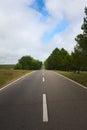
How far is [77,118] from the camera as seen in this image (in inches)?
259

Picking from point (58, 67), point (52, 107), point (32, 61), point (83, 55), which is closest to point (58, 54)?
point (58, 67)

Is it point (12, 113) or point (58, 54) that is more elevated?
point (58, 54)

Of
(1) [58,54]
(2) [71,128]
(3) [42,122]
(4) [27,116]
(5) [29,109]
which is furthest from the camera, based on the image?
(1) [58,54]

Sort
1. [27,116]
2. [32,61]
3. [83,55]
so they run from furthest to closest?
[32,61] → [83,55] → [27,116]

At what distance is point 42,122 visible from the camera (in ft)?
20.4

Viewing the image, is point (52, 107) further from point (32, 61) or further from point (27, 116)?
point (32, 61)

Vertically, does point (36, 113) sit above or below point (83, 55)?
below

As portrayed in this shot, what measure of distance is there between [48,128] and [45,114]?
157 centimetres

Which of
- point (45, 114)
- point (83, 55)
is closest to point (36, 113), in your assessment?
point (45, 114)

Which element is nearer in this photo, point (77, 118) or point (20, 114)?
point (77, 118)

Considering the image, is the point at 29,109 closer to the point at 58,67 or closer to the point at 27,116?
the point at 27,116

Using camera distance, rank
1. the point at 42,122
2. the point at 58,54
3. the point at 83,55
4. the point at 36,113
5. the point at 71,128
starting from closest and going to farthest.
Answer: the point at 71,128, the point at 42,122, the point at 36,113, the point at 83,55, the point at 58,54

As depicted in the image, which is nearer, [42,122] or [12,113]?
[42,122]

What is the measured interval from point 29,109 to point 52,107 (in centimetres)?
91
